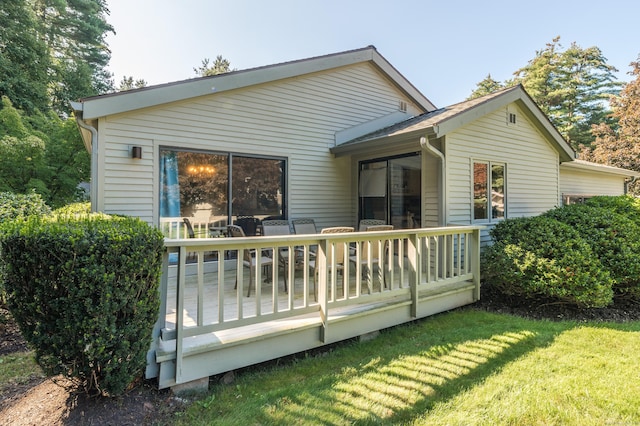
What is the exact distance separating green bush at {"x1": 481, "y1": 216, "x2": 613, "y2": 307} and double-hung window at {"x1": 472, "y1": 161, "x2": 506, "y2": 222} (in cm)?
94

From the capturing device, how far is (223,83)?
5.74 metres

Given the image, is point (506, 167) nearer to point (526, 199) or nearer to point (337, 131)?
point (526, 199)

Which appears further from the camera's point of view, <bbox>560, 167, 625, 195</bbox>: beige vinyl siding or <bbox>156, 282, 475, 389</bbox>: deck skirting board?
<bbox>560, 167, 625, 195</bbox>: beige vinyl siding

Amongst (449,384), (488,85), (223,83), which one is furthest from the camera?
(488,85)

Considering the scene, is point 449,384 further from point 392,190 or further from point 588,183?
point 588,183

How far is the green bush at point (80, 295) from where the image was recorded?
2.02 meters

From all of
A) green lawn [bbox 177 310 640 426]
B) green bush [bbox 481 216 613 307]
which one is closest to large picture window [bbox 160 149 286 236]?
green lawn [bbox 177 310 640 426]

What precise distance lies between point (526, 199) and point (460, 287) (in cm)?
398

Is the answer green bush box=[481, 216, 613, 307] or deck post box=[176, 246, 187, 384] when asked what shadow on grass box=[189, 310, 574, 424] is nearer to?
deck post box=[176, 246, 187, 384]

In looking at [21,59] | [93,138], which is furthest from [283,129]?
[21,59]

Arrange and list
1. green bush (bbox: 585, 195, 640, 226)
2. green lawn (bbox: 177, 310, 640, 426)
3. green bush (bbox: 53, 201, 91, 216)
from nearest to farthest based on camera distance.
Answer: green lawn (bbox: 177, 310, 640, 426) → green bush (bbox: 53, 201, 91, 216) → green bush (bbox: 585, 195, 640, 226)

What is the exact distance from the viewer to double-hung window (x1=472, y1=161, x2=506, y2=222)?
21.2 feet

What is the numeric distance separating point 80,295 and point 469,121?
607 centimetres

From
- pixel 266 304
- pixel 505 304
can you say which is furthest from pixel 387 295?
pixel 505 304
